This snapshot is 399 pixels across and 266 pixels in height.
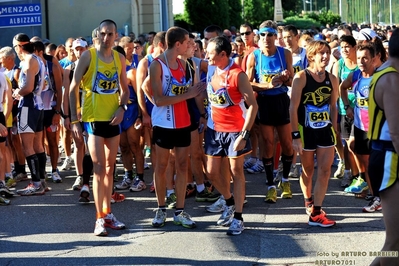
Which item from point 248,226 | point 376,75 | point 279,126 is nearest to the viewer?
point 376,75

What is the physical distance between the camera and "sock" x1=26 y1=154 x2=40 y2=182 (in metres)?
10.0

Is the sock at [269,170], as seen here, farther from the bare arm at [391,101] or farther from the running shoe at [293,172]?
the bare arm at [391,101]

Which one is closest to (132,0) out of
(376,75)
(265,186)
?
(265,186)

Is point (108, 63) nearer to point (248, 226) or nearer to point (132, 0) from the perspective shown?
point (248, 226)

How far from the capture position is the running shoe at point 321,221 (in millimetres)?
8078

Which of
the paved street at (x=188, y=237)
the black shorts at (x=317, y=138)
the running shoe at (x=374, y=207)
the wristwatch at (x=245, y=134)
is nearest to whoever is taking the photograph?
the paved street at (x=188, y=237)

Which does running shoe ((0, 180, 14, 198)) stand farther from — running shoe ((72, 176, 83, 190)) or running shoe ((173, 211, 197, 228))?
running shoe ((173, 211, 197, 228))

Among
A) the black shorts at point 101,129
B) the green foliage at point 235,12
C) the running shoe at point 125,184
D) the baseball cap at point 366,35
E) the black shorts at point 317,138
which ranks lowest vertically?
the running shoe at point 125,184

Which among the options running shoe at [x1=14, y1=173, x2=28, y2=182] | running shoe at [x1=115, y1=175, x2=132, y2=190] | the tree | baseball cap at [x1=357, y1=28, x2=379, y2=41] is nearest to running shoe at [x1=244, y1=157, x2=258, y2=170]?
running shoe at [x1=115, y1=175, x2=132, y2=190]

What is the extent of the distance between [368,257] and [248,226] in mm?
1648

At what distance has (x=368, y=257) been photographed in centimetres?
698

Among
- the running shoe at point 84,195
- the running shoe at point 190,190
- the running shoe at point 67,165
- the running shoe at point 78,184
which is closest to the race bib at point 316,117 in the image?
the running shoe at point 190,190

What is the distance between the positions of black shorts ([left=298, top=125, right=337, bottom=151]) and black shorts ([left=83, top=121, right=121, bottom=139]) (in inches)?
82.6

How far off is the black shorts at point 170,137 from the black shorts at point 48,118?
320cm
